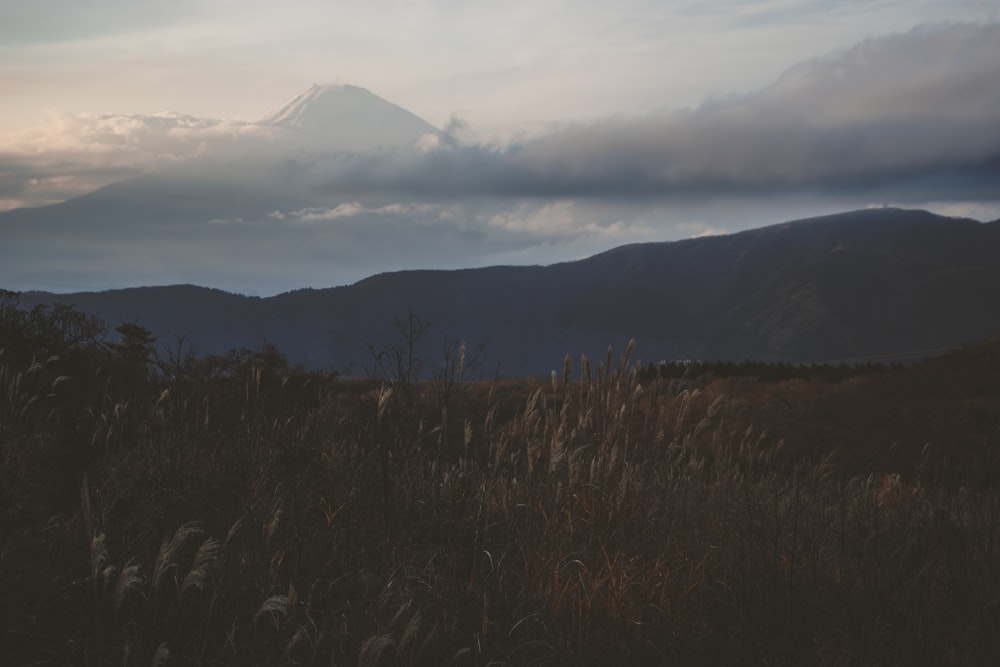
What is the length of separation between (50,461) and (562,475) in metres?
4.21

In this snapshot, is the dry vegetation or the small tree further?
the small tree

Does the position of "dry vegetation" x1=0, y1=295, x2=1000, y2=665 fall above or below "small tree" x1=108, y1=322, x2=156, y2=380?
below

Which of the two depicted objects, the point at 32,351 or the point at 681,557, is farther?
the point at 32,351

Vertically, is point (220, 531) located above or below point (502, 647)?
above

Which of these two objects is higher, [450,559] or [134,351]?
[134,351]

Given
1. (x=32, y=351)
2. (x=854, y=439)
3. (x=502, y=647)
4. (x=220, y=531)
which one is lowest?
(x=854, y=439)

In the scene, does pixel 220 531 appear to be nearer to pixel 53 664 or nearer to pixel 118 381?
pixel 53 664

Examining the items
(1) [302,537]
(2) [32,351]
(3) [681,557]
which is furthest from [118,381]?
(3) [681,557]

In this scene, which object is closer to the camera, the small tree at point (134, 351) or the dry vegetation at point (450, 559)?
the dry vegetation at point (450, 559)

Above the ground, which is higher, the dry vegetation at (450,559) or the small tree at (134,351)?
the small tree at (134,351)

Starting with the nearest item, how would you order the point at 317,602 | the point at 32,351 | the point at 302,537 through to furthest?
the point at 317,602 → the point at 302,537 → the point at 32,351

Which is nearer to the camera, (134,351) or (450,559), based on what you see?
(450,559)

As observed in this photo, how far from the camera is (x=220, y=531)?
16.8 feet

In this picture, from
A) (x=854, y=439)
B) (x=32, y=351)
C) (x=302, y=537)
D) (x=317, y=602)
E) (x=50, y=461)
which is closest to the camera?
(x=317, y=602)
